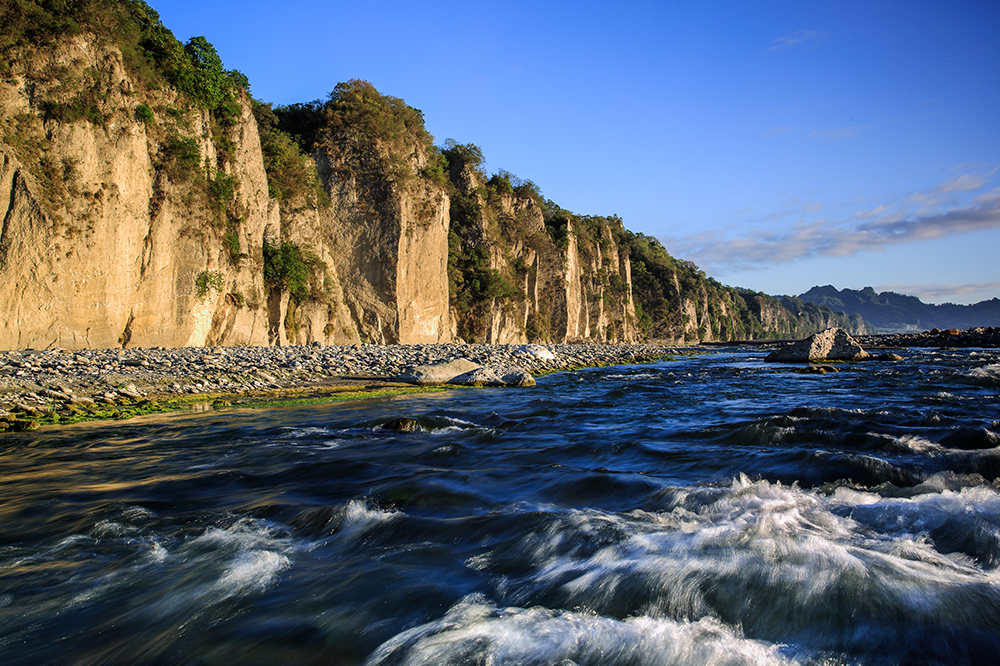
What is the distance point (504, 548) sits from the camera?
4035 mm

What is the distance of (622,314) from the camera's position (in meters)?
74.4

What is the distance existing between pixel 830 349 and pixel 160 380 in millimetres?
26728

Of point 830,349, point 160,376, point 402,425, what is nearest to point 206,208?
point 160,376

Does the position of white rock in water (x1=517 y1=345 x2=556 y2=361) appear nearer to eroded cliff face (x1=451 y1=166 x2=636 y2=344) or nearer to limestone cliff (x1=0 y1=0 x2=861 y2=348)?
limestone cliff (x1=0 y1=0 x2=861 y2=348)

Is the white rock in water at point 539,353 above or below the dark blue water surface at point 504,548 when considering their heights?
above

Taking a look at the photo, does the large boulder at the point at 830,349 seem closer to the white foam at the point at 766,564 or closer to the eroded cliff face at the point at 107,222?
the white foam at the point at 766,564

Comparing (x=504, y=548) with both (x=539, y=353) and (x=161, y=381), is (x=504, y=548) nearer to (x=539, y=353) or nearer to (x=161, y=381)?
(x=161, y=381)

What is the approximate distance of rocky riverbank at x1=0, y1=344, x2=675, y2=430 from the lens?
9.47 meters

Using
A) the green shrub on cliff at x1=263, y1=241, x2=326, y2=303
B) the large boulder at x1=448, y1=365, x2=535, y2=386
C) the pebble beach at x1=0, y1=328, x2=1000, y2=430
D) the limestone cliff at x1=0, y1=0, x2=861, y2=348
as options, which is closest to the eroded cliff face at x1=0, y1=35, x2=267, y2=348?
the limestone cliff at x1=0, y1=0, x2=861, y2=348

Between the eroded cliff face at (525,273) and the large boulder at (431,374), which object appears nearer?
the large boulder at (431,374)

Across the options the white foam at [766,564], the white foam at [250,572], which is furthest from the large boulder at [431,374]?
the white foam at [250,572]

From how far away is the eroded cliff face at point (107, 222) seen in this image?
16.3 meters

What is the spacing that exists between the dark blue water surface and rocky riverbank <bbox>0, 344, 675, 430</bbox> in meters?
1.96

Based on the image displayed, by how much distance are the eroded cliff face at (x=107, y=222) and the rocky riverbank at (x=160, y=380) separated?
8.00 feet
